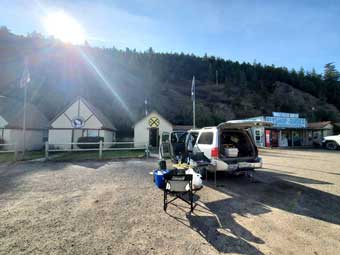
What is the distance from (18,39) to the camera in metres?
61.3

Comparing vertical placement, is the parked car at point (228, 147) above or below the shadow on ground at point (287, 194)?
above

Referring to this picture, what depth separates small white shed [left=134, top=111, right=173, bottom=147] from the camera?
22.8 meters

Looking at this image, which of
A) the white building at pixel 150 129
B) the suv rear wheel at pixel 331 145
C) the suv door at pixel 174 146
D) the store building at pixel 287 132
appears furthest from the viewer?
the store building at pixel 287 132

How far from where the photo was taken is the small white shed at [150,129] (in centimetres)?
2284

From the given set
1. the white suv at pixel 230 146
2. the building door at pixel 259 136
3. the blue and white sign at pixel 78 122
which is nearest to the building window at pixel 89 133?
the blue and white sign at pixel 78 122

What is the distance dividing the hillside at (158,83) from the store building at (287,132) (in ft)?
42.9

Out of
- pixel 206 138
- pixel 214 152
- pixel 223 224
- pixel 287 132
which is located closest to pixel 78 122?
pixel 206 138

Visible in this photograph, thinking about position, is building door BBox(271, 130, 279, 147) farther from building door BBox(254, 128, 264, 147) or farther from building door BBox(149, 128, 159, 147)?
building door BBox(149, 128, 159, 147)

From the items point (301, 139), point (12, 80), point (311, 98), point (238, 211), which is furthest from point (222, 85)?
point (238, 211)

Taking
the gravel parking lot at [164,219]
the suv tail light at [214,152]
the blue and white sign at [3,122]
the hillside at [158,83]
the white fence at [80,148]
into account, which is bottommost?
the gravel parking lot at [164,219]

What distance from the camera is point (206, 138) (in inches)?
283

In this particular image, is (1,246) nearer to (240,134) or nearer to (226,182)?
(226,182)

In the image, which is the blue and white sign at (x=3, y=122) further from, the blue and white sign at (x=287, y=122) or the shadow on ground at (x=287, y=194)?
the blue and white sign at (x=287, y=122)

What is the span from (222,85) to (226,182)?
70.6 meters
